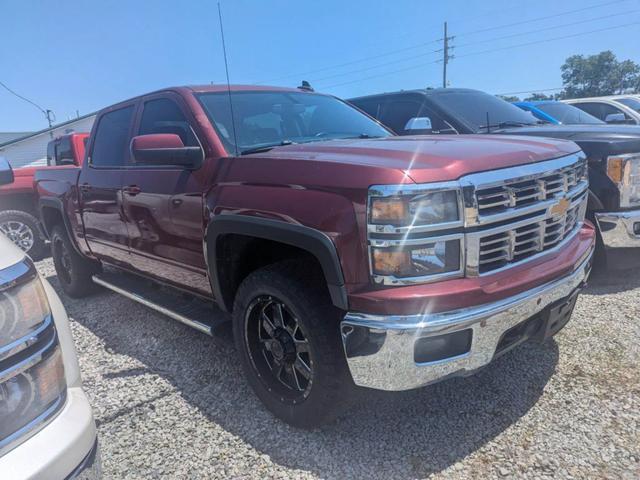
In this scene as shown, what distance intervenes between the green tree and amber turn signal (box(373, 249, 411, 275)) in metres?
83.9

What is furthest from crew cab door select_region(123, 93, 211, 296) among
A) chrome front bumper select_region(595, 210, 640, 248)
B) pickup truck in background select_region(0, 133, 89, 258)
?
pickup truck in background select_region(0, 133, 89, 258)

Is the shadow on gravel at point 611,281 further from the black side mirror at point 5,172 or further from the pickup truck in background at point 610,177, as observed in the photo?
the black side mirror at point 5,172

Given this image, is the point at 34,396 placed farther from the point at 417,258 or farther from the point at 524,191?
the point at 524,191

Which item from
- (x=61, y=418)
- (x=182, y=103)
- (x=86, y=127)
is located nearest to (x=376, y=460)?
(x=61, y=418)

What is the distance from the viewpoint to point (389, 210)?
195 centimetres

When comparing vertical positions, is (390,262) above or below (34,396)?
above

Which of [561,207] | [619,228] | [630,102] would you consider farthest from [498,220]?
[630,102]

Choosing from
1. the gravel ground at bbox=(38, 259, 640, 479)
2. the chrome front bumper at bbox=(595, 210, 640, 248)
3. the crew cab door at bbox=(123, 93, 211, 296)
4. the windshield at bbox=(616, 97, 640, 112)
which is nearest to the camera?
the gravel ground at bbox=(38, 259, 640, 479)

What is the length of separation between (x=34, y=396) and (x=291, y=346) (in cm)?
133

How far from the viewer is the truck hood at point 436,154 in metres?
2.02

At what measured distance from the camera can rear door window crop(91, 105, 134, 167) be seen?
12.9 feet

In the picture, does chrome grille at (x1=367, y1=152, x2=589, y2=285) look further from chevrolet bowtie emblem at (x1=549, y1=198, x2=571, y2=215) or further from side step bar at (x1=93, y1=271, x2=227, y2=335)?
side step bar at (x1=93, y1=271, x2=227, y2=335)

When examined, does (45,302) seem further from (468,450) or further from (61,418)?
(468,450)

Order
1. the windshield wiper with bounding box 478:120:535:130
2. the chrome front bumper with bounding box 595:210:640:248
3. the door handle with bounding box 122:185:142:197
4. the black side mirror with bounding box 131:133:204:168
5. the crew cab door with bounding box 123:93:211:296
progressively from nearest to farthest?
the black side mirror with bounding box 131:133:204:168 < the crew cab door with bounding box 123:93:211:296 < the door handle with bounding box 122:185:142:197 < the chrome front bumper with bounding box 595:210:640:248 < the windshield wiper with bounding box 478:120:535:130
